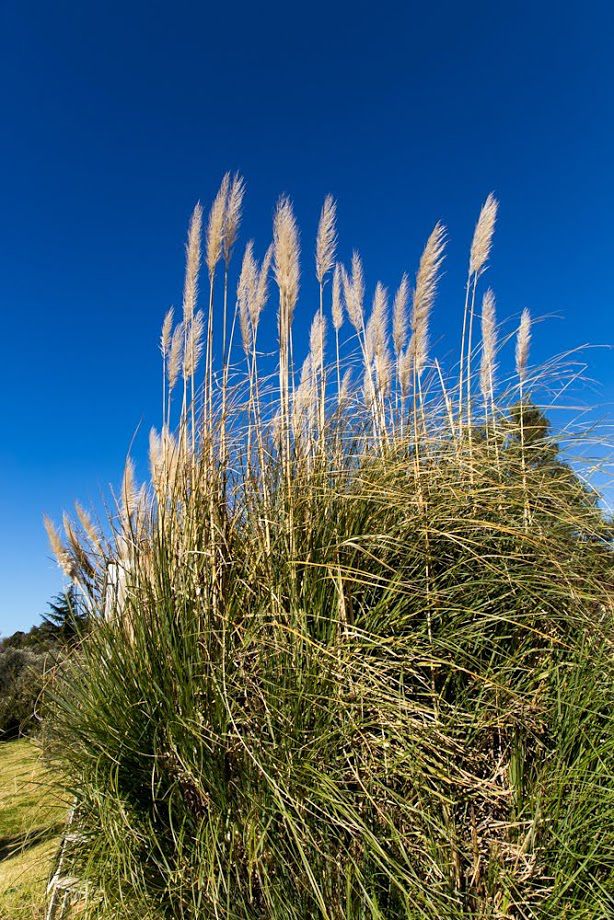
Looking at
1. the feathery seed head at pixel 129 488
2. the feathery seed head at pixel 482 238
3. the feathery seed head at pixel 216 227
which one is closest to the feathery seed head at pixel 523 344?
the feathery seed head at pixel 482 238

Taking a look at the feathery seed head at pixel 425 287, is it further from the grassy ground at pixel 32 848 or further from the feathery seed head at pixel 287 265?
the grassy ground at pixel 32 848

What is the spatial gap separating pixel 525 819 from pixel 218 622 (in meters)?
0.92

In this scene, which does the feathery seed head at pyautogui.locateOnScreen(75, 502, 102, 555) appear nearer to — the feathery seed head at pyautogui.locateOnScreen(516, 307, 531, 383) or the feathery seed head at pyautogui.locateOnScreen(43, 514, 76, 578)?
the feathery seed head at pyautogui.locateOnScreen(43, 514, 76, 578)

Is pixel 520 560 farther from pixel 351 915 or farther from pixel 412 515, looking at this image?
pixel 351 915

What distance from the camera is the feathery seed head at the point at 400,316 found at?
2.60m

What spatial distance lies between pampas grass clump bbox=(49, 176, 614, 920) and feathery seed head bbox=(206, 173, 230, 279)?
516mm

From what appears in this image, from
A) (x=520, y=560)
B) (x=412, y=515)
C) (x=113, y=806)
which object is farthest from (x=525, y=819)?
(x=113, y=806)

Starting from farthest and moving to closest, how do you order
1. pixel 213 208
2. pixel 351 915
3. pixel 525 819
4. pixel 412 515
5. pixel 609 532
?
pixel 213 208, pixel 609 532, pixel 412 515, pixel 525 819, pixel 351 915

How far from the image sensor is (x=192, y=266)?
7.42ft

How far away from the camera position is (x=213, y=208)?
218cm

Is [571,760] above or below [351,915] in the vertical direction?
above

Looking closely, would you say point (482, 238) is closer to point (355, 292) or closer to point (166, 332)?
point (355, 292)

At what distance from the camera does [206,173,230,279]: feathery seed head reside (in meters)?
2.17

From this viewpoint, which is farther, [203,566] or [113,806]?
[203,566]
